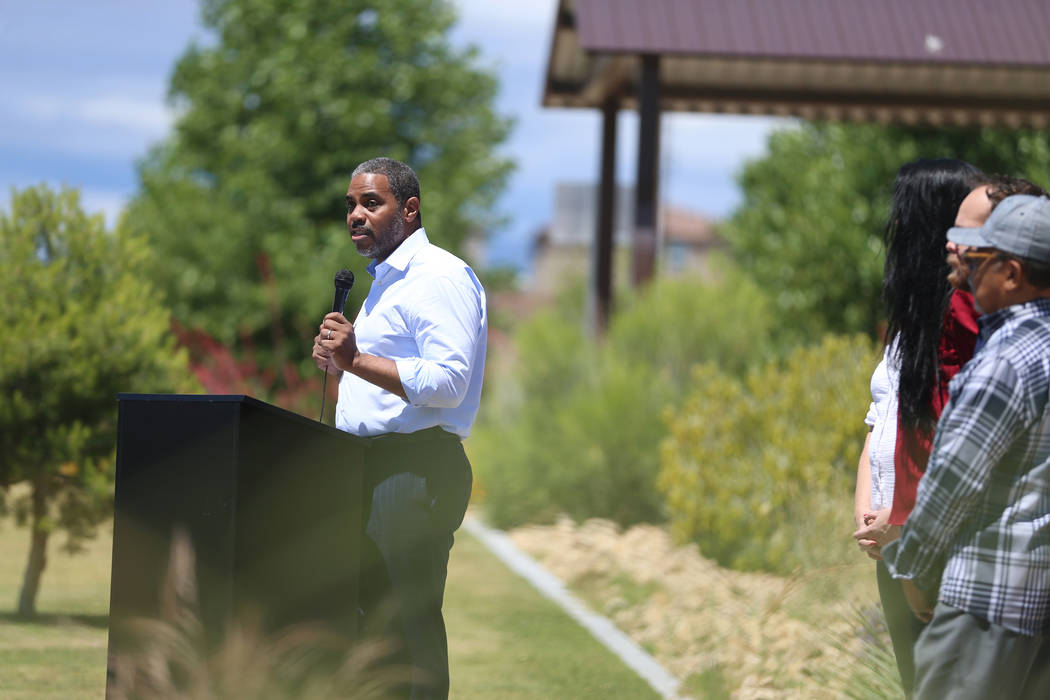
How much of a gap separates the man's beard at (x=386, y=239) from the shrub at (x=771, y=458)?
4.09 m

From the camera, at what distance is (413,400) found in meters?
3.38

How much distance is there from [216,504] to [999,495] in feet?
5.90

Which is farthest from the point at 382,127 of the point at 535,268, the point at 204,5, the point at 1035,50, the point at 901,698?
the point at 535,268

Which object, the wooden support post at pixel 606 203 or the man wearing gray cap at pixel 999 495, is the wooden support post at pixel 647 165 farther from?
the man wearing gray cap at pixel 999 495

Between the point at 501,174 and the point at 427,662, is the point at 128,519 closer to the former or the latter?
the point at 427,662

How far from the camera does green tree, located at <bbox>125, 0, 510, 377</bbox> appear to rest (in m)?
23.0

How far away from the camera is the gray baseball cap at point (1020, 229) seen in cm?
257

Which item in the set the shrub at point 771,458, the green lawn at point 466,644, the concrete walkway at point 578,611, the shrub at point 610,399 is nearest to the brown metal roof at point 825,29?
the shrub at point 610,399

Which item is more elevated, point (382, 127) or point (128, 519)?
point (382, 127)

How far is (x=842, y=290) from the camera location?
15.5 metres

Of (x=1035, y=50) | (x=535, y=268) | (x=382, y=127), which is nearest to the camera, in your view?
(x=1035, y=50)

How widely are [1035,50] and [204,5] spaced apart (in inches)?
824

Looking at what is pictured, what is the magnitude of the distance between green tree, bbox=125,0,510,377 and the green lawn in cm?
1371

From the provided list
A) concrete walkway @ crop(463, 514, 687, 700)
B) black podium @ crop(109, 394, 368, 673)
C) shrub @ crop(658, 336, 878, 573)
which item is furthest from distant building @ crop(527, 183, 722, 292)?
black podium @ crop(109, 394, 368, 673)
